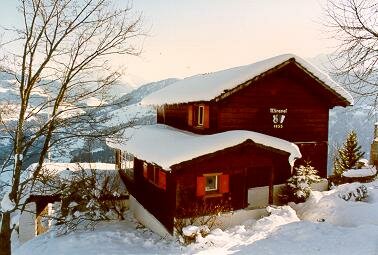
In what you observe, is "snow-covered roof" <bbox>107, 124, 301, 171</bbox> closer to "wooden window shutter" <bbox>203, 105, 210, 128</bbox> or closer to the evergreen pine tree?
"wooden window shutter" <bbox>203, 105, 210, 128</bbox>

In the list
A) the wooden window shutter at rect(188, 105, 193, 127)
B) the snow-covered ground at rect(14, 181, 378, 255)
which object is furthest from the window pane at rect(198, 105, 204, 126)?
the snow-covered ground at rect(14, 181, 378, 255)

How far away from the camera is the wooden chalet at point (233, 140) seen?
15.1 meters

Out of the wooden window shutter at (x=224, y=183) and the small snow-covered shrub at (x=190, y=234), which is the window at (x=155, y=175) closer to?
the wooden window shutter at (x=224, y=183)

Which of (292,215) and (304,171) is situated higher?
(304,171)

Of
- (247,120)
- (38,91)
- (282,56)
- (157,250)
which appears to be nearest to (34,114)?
(38,91)

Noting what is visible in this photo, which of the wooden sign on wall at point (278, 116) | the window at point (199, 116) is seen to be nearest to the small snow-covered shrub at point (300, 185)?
the wooden sign on wall at point (278, 116)

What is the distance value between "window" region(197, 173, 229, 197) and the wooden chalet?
45mm

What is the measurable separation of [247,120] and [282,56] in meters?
3.65

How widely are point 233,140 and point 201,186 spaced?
244 centimetres

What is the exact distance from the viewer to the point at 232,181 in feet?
54.6

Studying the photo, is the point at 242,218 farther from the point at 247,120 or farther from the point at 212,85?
the point at 212,85

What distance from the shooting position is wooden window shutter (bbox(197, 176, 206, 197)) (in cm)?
1535

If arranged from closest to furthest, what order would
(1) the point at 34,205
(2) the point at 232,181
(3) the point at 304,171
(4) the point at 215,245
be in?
1. (4) the point at 215,245
2. (2) the point at 232,181
3. (3) the point at 304,171
4. (1) the point at 34,205

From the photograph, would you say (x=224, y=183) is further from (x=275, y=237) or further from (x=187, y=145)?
(x=275, y=237)
